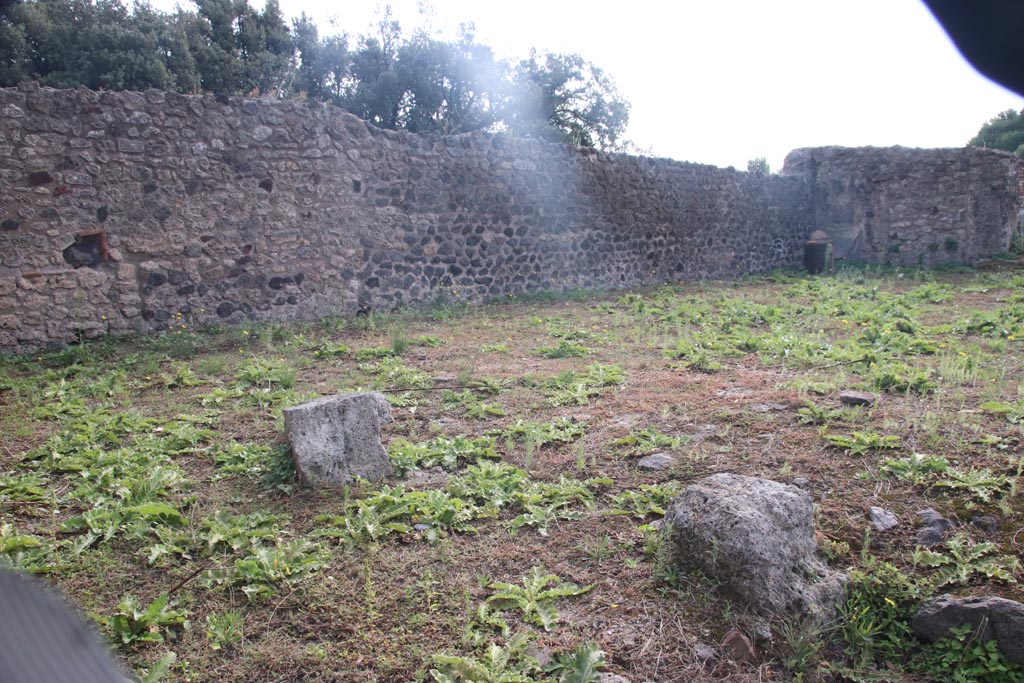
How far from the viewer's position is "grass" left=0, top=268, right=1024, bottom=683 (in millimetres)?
2570

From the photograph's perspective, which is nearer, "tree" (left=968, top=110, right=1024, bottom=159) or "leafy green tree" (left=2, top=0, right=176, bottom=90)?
"leafy green tree" (left=2, top=0, right=176, bottom=90)

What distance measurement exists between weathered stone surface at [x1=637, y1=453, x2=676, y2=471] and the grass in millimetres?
68

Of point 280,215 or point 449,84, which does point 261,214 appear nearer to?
point 280,215

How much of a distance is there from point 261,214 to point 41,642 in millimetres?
8473

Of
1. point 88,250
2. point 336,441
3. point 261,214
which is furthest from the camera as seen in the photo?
point 261,214

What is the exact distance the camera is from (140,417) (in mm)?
4836

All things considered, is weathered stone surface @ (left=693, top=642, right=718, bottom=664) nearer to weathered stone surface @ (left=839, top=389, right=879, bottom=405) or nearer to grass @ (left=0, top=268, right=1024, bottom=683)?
grass @ (left=0, top=268, right=1024, bottom=683)

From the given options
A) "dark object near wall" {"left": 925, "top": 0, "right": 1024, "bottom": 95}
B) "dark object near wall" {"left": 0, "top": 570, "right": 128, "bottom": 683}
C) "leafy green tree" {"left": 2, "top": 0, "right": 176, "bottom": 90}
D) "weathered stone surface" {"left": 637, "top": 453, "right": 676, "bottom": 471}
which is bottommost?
"weathered stone surface" {"left": 637, "top": 453, "right": 676, "bottom": 471}

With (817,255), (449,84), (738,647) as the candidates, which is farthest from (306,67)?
(738,647)

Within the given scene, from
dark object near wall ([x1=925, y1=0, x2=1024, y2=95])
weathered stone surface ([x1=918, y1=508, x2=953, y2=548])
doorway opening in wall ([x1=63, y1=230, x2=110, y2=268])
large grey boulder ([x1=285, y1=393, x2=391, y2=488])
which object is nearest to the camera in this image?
dark object near wall ([x1=925, y1=0, x2=1024, y2=95])

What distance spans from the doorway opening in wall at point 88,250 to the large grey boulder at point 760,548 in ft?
22.3

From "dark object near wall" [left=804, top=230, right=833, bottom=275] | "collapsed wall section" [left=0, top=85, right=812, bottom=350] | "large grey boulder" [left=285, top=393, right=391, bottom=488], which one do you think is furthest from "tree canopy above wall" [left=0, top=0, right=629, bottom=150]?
"large grey boulder" [left=285, top=393, right=391, bottom=488]

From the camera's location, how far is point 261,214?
27.4 feet

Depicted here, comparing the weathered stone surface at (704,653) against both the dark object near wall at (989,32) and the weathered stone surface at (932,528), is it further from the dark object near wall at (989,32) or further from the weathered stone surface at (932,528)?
the dark object near wall at (989,32)
